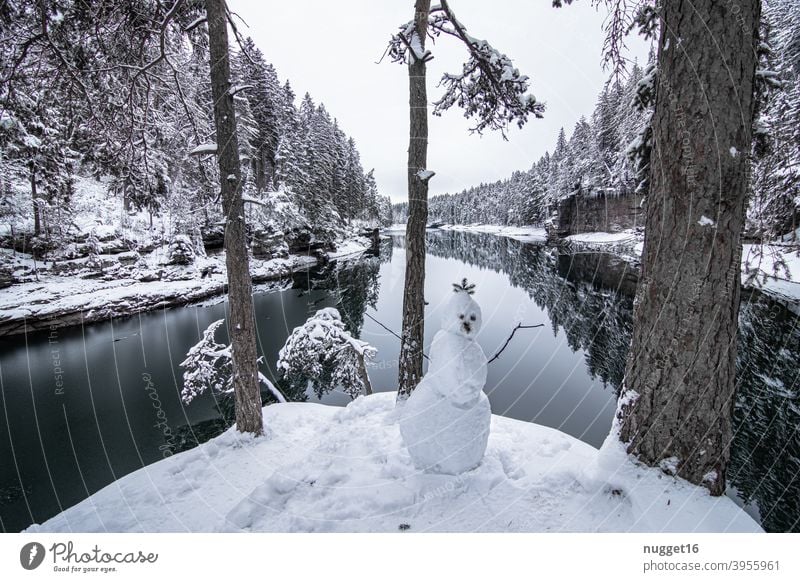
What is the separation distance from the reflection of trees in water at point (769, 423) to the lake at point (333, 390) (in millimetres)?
31

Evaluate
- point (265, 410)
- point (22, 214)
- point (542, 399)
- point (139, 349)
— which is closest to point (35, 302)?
point (22, 214)

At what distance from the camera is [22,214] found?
1458 cm

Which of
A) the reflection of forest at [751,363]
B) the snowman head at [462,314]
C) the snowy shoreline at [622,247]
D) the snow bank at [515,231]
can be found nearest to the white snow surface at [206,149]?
the snowman head at [462,314]

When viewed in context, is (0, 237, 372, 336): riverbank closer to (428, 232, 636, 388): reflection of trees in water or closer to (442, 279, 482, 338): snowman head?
(428, 232, 636, 388): reflection of trees in water

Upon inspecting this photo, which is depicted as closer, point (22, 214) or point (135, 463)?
point (135, 463)

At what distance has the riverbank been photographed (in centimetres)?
1395

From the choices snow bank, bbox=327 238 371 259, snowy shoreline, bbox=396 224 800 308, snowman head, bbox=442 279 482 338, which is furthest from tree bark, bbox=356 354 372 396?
snow bank, bbox=327 238 371 259

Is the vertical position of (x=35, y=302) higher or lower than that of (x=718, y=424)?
lower

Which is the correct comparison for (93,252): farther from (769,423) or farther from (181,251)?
(769,423)

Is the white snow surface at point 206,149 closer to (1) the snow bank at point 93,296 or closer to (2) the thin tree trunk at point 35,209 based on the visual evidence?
(2) the thin tree trunk at point 35,209

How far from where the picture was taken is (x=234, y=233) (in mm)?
4406
